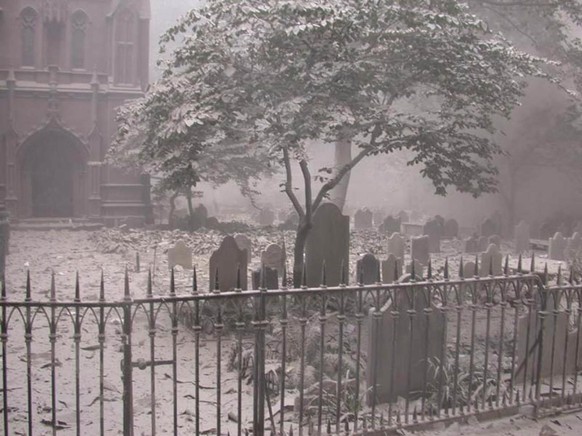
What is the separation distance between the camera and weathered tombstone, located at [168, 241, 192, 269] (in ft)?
39.5

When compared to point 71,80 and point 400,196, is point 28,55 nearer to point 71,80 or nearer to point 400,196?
point 71,80

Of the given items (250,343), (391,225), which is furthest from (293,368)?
(391,225)

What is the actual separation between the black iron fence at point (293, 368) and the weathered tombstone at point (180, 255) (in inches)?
175

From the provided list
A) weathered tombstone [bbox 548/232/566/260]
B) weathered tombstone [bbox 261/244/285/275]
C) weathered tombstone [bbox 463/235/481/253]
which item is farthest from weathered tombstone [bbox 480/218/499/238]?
weathered tombstone [bbox 261/244/285/275]

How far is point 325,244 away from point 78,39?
17.6 m

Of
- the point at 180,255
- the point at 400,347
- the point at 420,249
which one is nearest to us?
the point at 400,347

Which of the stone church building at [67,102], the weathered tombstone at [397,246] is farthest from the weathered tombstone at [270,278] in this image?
the stone church building at [67,102]

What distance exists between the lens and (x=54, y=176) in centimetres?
2222

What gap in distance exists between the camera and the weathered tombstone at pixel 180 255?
474 inches

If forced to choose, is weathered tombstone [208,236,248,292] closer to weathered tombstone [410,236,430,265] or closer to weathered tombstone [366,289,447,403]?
weathered tombstone [366,289,447,403]

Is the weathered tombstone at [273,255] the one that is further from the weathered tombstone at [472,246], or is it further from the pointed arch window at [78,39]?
the pointed arch window at [78,39]

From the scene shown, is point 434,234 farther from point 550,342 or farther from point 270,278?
point 550,342

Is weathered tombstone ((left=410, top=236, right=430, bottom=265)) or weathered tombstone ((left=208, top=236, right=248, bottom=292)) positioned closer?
weathered tombstone ((left=208, top=236, right=248, bottom=292))

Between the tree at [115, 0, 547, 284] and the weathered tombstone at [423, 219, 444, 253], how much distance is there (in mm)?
8606
